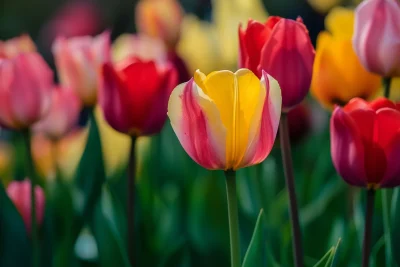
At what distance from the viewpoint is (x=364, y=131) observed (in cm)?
53

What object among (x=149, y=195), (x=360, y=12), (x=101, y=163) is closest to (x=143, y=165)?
(x=149, y=195)

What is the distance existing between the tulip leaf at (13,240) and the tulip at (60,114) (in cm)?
20

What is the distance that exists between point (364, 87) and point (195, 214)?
243 mm

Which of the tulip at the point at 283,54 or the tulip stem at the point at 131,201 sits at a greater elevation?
the tulip at the point at 283,54

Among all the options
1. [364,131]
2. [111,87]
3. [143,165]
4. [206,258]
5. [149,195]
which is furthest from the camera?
[143,165]

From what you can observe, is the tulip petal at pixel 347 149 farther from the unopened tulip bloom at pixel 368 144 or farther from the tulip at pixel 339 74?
the tulip at pixel 339 74

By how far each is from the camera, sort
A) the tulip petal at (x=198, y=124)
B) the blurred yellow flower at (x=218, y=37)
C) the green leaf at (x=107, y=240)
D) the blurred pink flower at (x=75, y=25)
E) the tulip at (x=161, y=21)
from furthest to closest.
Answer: the blurred pink flower at (x=75, y=25)
the tulip at (x=161, y=21)
the blurred yellow flower at (x=218, y=37)
the green leaf at (x=107, y=240)
the tulip petal at (x=198, y=124)

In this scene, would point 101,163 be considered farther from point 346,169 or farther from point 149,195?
point 346,169

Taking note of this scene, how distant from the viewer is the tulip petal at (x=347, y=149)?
1.72 feet

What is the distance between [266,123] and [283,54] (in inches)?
3.5

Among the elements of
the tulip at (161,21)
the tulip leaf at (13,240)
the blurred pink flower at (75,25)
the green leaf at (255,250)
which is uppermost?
the green leaf at (255,250)

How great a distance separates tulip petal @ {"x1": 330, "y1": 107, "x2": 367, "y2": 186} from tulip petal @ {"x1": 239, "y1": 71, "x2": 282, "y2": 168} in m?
0.06

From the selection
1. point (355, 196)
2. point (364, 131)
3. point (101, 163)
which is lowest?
point (355, 196)

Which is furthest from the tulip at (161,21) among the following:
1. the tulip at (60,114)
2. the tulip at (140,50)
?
the tulip at (60,114)
